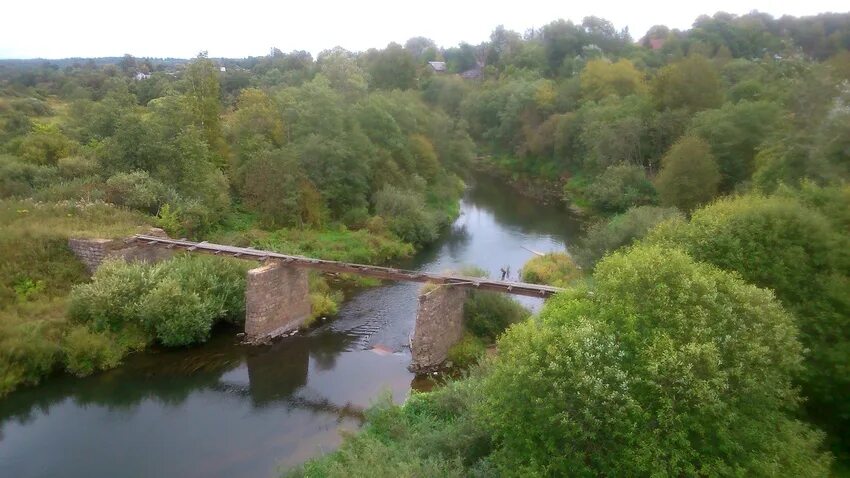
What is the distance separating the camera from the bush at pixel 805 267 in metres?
11.2

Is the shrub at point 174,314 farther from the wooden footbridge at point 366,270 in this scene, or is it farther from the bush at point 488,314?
the bush at point 488,314

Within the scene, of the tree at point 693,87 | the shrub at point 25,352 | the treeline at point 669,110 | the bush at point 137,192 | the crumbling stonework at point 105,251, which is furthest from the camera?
the tree at point 693,87

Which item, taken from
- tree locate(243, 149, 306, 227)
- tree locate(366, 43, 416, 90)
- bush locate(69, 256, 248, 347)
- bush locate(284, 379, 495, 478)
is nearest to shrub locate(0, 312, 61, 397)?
bush locate(69, 256, 248, 347)

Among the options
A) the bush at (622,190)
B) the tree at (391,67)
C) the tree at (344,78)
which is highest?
the tree at (391,67)

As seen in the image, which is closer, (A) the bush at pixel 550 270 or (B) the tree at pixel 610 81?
(A) the bush at pixel 550 270

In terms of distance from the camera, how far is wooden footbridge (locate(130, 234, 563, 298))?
57.5 feet

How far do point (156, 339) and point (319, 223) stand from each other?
13.5 m

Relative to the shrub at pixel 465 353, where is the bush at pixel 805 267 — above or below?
above

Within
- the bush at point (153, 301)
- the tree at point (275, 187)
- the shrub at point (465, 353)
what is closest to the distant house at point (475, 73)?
the tree at point (275, 187)

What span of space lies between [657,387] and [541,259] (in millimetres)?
20194

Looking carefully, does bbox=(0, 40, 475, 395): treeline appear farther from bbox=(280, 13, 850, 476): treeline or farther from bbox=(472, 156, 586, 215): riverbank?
bbox=(280, 13, 850, 476): treeline

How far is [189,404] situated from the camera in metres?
16.3

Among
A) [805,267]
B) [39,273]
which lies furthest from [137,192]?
[805,267]

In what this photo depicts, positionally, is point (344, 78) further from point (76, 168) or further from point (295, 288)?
point (295, 288)
